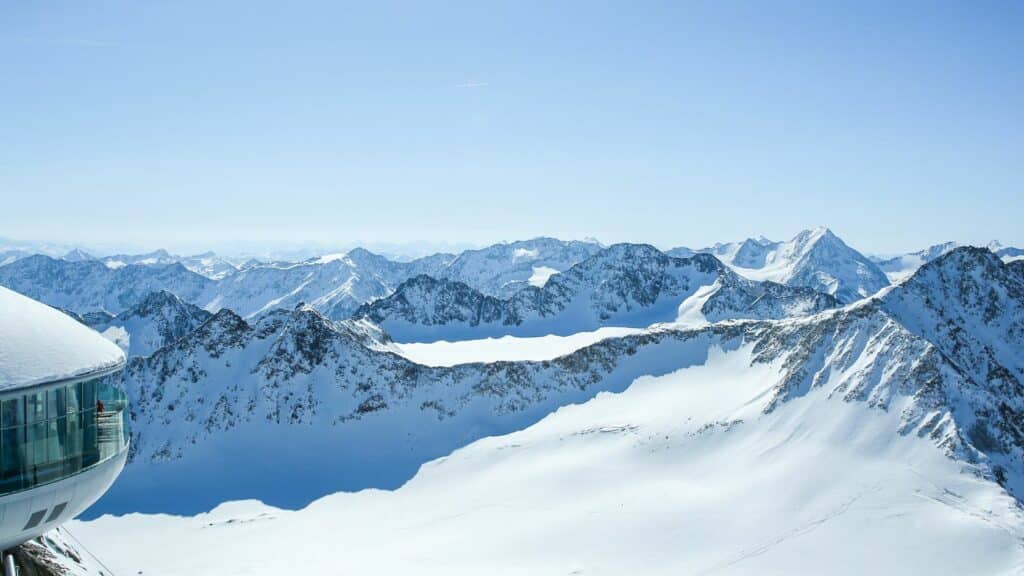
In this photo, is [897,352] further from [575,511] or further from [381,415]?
[381,415]

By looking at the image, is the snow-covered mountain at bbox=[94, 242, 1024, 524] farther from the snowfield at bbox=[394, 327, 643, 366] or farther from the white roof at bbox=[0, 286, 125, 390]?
the white roof at bbox=[0, 286, 125, 390]

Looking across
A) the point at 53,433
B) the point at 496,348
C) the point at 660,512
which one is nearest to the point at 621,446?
the point at 660,512

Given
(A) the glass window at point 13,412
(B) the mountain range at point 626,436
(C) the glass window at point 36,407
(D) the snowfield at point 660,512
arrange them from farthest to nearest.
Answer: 1. (B) the mountain range at point 626,436
2. (D) the snowfield at point 660,512
3. (C) the glass window at point 36,407
4. (A) the glass window at point 13,412

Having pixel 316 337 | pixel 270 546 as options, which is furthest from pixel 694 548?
pixel 316 337

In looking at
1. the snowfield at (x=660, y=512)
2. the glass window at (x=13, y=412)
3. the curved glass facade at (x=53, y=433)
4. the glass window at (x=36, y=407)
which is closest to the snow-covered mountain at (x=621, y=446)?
the snowfield at (x=660, y=512)

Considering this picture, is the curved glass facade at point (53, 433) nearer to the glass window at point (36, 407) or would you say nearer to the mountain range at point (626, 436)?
the glass window at point (36, 407)

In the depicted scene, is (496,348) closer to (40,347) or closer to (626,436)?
(626,436)

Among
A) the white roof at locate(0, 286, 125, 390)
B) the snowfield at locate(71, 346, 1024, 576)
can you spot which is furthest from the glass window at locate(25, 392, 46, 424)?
the snowfield at locate(71, 346, 1024, 576)

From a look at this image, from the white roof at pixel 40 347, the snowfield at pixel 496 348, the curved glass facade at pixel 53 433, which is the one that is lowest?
the snowfield at pixel 496 348
